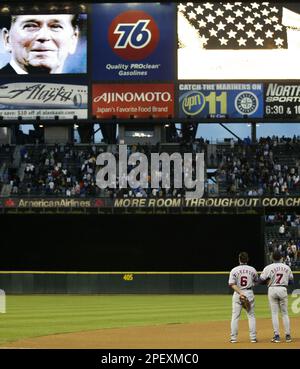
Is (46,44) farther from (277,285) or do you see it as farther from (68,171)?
(277,285)

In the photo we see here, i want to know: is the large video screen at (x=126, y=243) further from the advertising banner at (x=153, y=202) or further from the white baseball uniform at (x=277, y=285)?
the white baseball uniform at (x=277, y=285)

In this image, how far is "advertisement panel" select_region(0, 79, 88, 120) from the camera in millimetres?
41125

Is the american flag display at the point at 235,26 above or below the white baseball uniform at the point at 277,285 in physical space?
above

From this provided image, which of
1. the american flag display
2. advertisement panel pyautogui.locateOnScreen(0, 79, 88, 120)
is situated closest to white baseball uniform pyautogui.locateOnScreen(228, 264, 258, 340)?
advertisement panel pyautogui.locateOnScreen(0, 79, 88, 120)

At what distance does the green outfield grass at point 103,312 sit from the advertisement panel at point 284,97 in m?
11.8

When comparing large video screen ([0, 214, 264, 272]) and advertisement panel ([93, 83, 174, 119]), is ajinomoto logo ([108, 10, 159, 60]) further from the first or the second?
large video screen ([0, 214, 264, 272])

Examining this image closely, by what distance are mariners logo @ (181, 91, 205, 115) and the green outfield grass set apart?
11849mm

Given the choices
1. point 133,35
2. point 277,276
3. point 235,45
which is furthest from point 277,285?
point 133,35

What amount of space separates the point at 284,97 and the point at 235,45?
349cm

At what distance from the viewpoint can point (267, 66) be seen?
41.1 metres

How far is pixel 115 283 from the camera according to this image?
33.7m

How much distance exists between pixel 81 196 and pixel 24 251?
463cm

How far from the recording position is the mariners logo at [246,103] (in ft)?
135

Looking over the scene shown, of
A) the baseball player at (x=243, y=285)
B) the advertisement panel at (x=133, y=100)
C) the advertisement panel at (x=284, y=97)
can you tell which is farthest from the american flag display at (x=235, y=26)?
the baseball player at (x=243, y=285)
